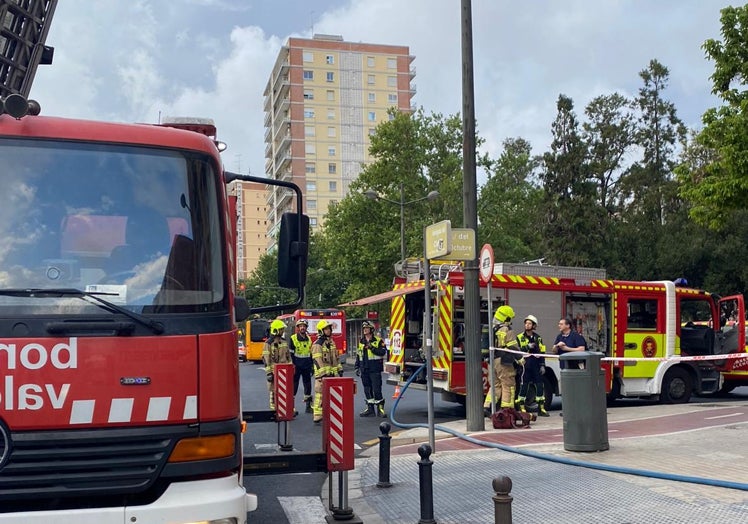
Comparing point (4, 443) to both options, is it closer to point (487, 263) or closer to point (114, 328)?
point (114, 328)

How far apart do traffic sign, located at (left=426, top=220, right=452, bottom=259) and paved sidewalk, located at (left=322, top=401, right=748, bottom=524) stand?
7.90ft

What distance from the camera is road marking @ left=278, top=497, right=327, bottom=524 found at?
6.75 metres

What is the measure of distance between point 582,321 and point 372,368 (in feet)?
13.5

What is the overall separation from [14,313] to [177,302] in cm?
75

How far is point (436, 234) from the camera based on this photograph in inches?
359

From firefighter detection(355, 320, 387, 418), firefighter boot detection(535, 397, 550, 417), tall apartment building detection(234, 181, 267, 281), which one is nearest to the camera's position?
firefighter boot detection(535, 397, 550, 417)

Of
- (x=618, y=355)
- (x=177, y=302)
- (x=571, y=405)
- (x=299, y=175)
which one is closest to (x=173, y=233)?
(x=177, y=302)

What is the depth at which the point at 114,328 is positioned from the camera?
365 cm

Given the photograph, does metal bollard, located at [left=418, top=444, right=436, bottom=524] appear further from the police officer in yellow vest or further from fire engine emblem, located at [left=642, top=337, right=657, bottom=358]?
fire engine emblem, located at [left=642, top=337, right=657, bottom=358]

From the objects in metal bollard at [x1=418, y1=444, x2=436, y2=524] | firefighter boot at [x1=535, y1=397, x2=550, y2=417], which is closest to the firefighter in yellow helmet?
firefighter boot at [x1=535, y1=397, x2=550, y2=417]

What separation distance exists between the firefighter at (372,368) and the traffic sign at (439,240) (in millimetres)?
5209

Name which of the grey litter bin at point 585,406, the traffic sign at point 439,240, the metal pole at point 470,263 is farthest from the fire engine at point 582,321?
the grey litter bin at point 585,406

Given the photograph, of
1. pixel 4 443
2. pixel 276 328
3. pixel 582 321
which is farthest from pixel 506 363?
pixel 4 443

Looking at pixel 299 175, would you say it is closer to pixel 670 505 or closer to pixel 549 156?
pixel 549 156
